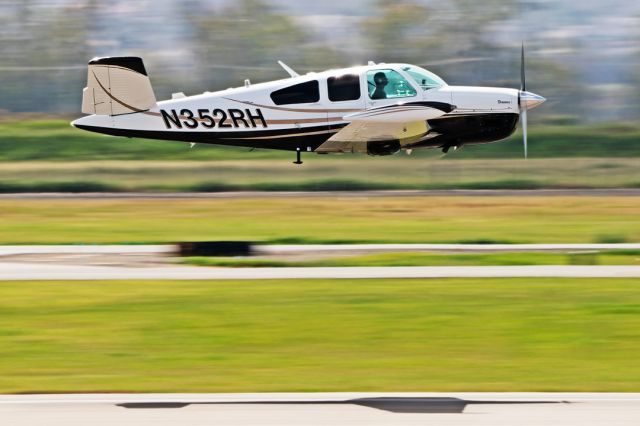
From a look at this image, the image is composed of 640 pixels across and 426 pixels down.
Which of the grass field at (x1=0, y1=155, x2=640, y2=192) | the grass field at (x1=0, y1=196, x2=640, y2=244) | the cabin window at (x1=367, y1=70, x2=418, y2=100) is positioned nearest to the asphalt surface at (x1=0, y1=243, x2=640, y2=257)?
the grass field at (x1=0, y1=196, x2=640, y2=244)

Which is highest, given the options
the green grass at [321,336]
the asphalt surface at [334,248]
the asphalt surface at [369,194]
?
the green grass at [321,336]

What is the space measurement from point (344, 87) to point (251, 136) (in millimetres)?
2185

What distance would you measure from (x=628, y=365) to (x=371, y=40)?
5145 centimetres

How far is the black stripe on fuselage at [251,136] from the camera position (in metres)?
22.8

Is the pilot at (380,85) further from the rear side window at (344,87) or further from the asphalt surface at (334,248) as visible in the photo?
the asphalt surface at (334,248)

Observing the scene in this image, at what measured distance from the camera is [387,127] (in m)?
22.8

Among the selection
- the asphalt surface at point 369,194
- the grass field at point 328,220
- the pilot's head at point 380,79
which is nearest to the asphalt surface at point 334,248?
the grass field at point 328,220

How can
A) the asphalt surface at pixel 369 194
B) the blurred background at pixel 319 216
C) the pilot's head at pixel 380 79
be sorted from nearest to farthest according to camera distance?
the blurred background at pixel 319 216, the pilot's head at pixel 380 79, the asphalt surface at pixel 369 194

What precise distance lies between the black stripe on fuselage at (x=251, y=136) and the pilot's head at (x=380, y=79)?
3.58ft

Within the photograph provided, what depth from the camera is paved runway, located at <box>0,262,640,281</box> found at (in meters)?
19.3

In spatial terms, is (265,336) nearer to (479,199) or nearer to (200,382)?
(200,382)

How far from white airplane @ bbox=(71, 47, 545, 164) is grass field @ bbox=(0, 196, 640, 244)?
481cm

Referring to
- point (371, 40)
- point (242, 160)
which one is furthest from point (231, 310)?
point (371, 40)

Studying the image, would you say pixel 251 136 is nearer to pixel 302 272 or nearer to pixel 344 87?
pixel 344 87
